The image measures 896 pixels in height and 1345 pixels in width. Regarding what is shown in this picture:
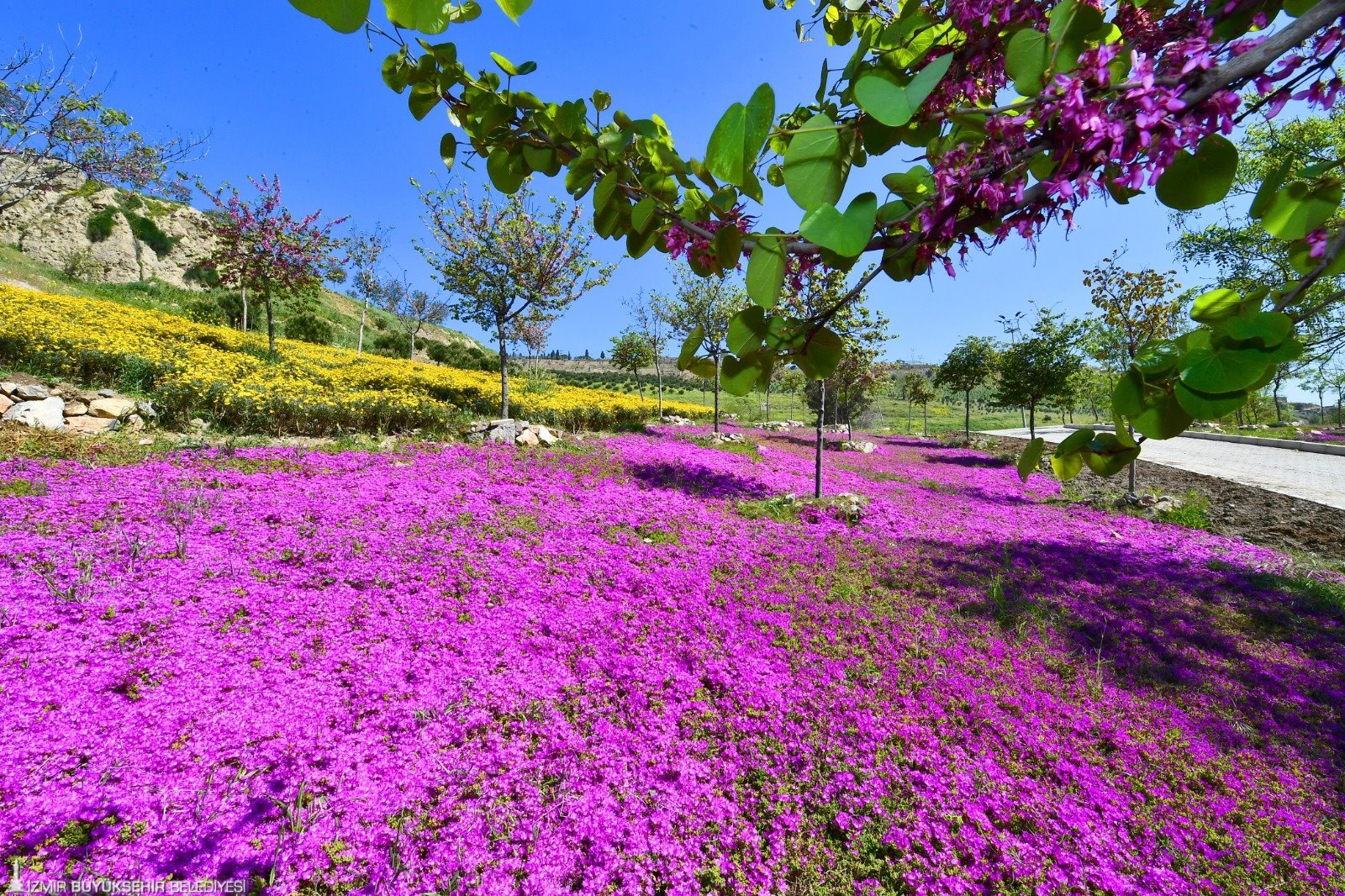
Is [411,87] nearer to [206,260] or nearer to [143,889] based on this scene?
[143,889]

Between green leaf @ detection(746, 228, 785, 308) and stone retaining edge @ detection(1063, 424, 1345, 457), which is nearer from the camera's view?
green leaf @ detection(746, 228, 785, 308)

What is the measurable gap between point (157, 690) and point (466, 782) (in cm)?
191

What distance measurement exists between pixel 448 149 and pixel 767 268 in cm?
77

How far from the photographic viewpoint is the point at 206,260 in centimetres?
1576

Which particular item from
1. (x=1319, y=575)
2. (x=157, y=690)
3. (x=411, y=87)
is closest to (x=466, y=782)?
(x=157, y=690)

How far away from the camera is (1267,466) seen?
16.4m

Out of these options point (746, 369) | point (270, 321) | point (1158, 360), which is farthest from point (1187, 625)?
point (270, 321)

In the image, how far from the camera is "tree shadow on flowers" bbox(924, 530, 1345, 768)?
12.3 ft

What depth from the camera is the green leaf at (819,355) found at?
2.98ft

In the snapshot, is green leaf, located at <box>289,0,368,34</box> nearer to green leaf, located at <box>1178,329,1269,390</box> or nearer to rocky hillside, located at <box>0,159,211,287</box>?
green leaf, located at <box>1178,329,1269,390</box>

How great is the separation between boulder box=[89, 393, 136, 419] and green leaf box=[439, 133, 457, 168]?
1063cm

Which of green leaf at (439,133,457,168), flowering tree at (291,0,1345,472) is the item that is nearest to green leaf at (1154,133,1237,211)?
flowering tree at (291,0,1345,472)

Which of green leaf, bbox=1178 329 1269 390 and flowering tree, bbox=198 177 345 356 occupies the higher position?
flowering tree, bbox=198 177 345 356

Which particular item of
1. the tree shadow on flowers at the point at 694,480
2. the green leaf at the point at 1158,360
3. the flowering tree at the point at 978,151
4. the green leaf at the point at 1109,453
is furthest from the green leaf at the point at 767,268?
the tree shadow on flowers at the point at 694,480
